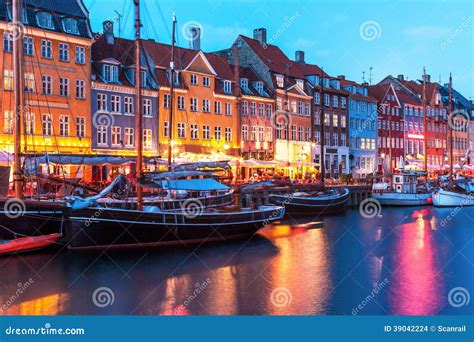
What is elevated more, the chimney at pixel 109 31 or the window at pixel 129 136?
the chimney at pixel 109 31

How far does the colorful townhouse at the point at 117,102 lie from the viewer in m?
43.6

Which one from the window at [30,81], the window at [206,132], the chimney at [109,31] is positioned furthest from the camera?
the window at [206,132]

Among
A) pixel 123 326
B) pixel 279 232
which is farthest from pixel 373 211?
pixel 123 326

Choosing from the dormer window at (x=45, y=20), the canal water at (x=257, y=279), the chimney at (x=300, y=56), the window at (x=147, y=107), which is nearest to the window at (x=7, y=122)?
the dormer window at (x=45, y=20)

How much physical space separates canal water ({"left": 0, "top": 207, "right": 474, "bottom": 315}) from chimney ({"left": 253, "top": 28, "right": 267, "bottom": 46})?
3820 cm

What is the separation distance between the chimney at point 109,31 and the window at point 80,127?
8.35 metres

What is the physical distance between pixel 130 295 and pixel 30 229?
356 inches

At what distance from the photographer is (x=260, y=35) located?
219ft

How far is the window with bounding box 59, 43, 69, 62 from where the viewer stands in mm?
41094

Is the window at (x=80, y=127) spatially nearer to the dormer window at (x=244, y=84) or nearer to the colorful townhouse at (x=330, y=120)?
the dormer window at (x=244, y=84)

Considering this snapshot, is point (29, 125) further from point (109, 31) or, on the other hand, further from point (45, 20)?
point (109, 31)

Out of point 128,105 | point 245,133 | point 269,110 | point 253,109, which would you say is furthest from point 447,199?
point 128,105

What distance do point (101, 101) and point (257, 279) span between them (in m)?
26.0

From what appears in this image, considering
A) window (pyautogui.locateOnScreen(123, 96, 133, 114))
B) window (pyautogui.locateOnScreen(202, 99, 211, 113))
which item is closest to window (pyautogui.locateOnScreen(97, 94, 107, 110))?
window (pyautogui.locateOnScreen(123, 96, 133, 114))
